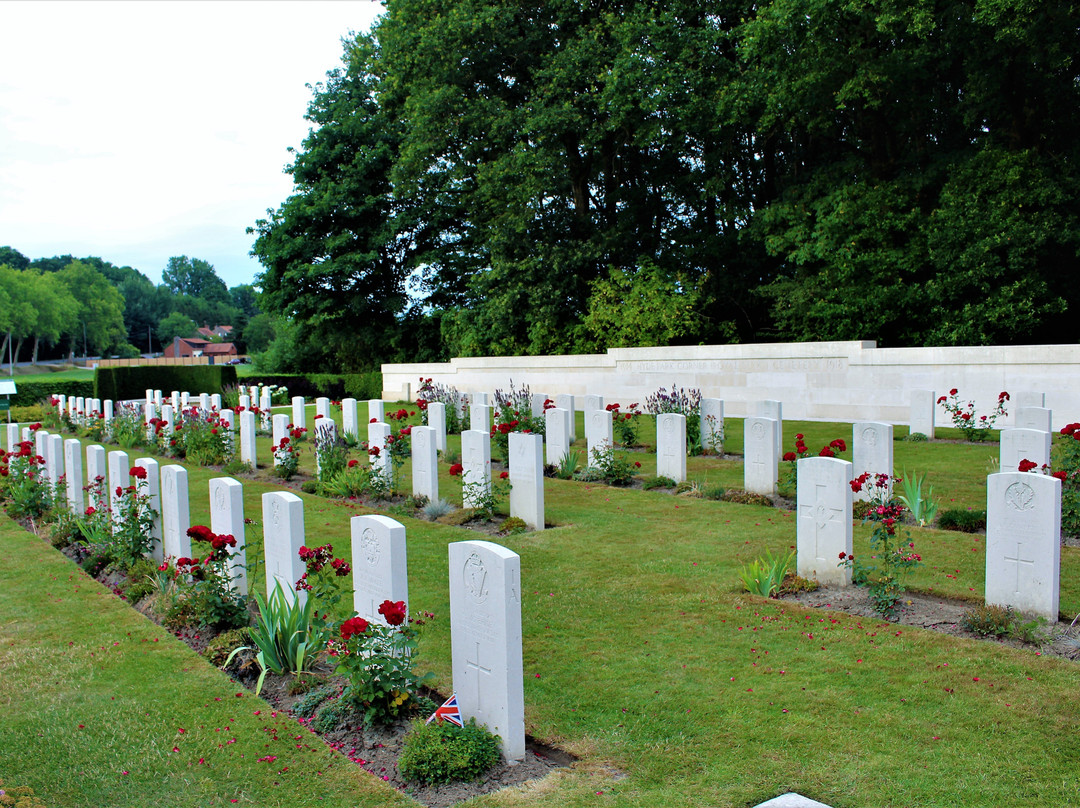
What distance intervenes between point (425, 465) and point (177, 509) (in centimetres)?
375

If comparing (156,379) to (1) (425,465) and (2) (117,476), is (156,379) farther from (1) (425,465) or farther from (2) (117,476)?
(2) (117,476)

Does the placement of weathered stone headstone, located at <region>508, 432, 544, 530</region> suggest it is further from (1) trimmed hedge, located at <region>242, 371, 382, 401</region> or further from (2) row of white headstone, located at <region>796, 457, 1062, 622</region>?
(1) trimmed hedge, located at <region>242, 371, 382, 401</region>

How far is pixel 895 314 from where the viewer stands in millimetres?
17938

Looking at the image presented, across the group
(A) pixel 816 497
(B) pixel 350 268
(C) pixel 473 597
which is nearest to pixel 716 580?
(A) pixel 816 497

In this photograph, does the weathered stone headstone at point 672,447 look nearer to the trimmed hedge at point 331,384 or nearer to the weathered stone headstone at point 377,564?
the weathered stone headstone at point 377,564

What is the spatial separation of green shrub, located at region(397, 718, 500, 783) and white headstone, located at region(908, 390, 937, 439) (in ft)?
40.3

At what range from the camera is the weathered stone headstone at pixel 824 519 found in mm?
6246

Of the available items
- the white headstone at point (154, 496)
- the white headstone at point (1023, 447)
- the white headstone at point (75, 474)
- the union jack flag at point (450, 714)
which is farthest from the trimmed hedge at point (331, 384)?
the union jack flag at point (450, 714)

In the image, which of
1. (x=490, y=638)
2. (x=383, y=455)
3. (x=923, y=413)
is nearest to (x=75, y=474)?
(x=383, y=455)

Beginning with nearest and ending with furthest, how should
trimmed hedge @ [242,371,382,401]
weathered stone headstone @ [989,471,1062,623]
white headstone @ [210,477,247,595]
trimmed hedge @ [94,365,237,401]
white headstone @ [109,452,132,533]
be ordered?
weathered stone headstone @ [989,471,1062,623], white headstone @ [210,477,247,595], white headstone @ [109,452,132,533], trimmed hedge @ [94,365,237,401], trimmed hedge @ [242,371,382,401]

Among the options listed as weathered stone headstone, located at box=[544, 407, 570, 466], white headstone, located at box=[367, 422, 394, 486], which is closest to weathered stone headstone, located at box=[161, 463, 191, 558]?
white headstone, located at box=[367, 422, 394, 486]

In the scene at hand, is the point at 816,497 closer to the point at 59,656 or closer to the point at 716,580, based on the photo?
the point at 716,580

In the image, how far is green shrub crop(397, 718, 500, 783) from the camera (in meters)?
3.72

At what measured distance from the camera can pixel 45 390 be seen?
30.3 meters
